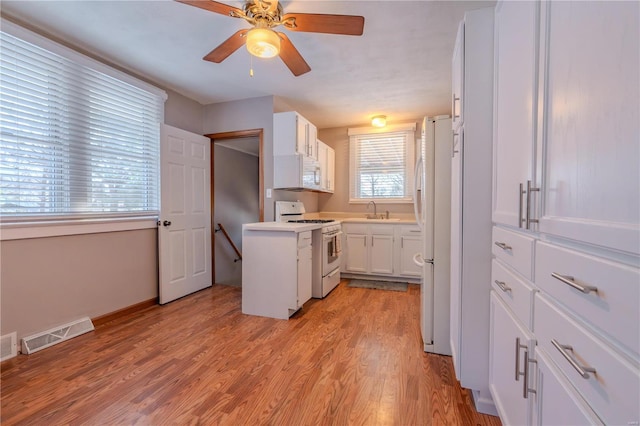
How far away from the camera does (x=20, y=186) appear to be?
2094 mm

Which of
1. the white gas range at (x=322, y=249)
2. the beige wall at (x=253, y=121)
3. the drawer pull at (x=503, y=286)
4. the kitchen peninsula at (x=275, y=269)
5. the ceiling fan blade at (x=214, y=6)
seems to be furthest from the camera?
the beige wall at (x=253, y=121)

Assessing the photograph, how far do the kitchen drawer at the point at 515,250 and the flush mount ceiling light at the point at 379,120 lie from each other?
3.28 m

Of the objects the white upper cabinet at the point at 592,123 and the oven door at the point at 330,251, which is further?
the oven door at the point at 330,251

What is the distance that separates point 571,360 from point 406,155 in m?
4.11

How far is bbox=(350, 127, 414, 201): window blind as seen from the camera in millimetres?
4551

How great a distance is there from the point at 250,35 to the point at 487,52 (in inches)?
54.3

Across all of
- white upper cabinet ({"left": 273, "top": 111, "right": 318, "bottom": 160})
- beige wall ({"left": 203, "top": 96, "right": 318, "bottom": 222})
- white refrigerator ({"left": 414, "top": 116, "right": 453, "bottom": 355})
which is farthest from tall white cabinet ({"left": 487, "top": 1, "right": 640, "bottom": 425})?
beige wall ({"left": 203, "top": 96, "right": 318, "bottom": 222})

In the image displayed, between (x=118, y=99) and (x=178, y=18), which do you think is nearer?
(x=178, y=18)

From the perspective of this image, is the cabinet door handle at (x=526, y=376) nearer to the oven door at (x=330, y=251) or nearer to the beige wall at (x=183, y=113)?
the oven door at (x=330, y=251)

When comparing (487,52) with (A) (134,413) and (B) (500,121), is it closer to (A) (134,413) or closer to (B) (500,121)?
(B) (500,121)

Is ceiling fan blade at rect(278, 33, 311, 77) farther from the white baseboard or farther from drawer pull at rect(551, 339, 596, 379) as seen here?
the white baseboard

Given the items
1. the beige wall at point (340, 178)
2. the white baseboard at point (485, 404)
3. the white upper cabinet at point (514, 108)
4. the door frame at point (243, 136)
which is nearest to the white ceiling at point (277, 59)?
the door frame at point (243, 136)

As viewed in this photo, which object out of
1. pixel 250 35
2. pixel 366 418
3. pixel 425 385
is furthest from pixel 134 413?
pixel 250 35

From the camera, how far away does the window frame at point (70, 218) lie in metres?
2.04
